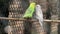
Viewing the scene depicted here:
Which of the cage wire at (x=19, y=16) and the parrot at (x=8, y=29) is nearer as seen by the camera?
the cage wire at (x=19, y=16)

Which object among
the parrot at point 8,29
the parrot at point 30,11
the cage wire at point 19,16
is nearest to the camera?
the parrot at point 30,11

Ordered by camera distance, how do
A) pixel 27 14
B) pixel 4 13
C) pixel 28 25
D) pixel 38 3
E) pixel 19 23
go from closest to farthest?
pixel 27 14 → pixel 19 23 → pixel 38 3 → pixel 28 25 → pixel 4 13

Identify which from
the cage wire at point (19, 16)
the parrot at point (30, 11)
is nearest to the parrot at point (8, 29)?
the cage wire at point (19, 16)

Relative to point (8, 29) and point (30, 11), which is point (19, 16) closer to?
point (30, 11)

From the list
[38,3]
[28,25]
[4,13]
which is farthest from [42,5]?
[4,13]

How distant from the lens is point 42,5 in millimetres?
4023

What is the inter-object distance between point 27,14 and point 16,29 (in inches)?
17.9

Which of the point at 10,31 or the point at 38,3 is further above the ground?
the point at 38,3

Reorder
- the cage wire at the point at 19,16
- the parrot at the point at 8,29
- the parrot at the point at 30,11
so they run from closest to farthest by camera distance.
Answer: the parrot at the point at 30,11, the cage wire at the point at 19,16, the parrot at the point at 8,29

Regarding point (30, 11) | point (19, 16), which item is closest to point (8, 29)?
point (19, 16)

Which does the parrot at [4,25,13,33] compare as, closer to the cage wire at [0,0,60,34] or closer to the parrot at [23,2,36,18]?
the cage wire at [0,0,60,34]

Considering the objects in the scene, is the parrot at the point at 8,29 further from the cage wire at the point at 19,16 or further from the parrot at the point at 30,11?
the parrot at the point at 30,11

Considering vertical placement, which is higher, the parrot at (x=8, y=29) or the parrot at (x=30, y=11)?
the parrot at (x=30, y=11)

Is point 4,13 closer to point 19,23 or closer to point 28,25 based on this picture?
point 28,25
